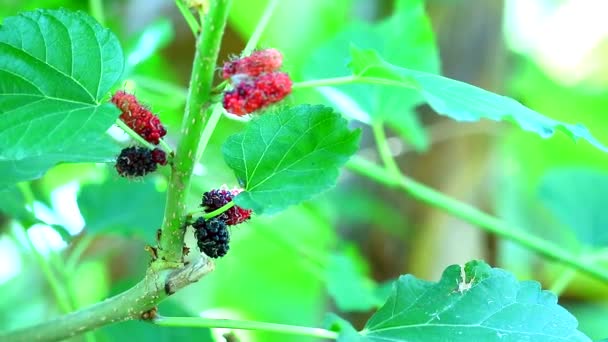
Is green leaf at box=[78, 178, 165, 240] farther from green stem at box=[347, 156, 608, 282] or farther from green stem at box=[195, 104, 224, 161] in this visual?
green stem at box=[195, 104, 224, 161]

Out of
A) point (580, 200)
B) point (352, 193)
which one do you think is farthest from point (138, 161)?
point (352, 193)

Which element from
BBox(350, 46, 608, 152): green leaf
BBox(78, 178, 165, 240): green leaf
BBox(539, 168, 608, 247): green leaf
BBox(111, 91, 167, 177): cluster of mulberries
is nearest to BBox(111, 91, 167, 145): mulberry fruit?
BBox(111, 91, 167, 177): cluster of mulberries

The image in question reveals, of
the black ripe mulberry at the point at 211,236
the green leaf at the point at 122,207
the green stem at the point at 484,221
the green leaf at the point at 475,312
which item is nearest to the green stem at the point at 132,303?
the black ripe mulberry at the point at 211,236

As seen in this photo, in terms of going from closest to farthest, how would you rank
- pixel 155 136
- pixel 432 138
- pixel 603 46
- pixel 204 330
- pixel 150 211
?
pixel 155 136 → pixel 204 330 → pixel 150 211 → pixel 432 138 → pixel 603 46

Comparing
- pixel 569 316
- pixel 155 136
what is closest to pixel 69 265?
pixel 155 136

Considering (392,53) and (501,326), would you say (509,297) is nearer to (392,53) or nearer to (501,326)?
(501,326)

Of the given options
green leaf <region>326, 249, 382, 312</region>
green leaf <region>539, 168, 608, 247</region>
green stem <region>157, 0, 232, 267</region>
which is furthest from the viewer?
green leaf <region>539, 168, 608, 247</region>

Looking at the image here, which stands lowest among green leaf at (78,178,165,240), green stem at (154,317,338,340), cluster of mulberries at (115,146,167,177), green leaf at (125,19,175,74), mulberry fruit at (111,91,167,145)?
green stem at (154,317,338,340)

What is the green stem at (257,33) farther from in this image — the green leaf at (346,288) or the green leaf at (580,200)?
the green leaf at (580,200)
